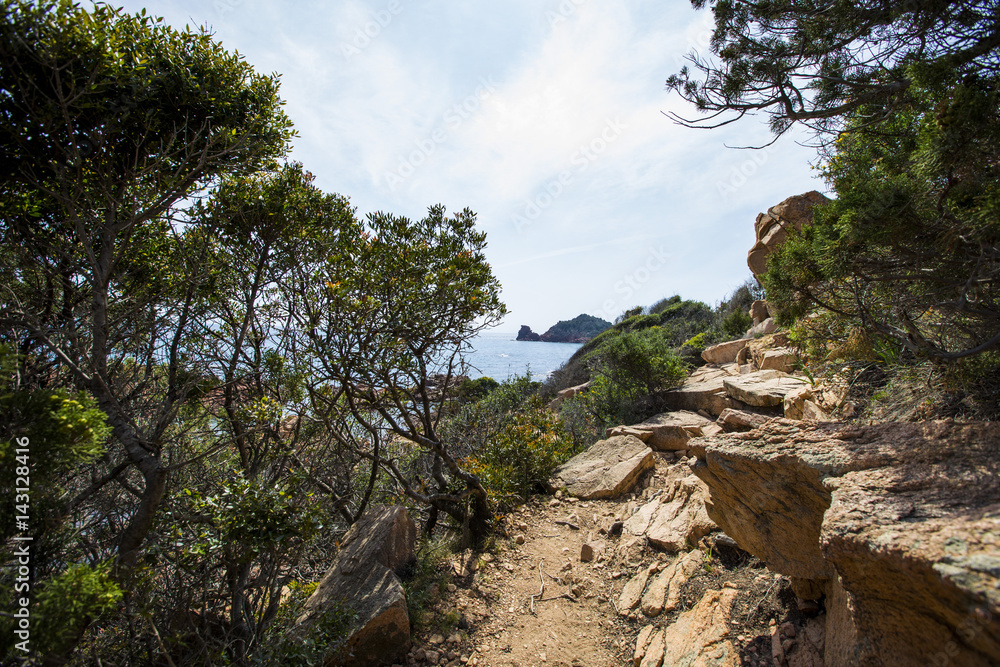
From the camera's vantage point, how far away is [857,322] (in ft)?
10.0

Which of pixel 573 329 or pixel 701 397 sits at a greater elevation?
pixel 573 329

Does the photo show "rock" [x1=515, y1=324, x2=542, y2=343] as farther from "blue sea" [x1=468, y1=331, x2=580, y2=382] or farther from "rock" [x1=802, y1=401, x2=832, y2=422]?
"rock" [x1=802, y1=401, x2=832, y2=422]

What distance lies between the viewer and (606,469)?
6180 mm

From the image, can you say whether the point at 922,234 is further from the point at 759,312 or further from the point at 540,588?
the point at 759,312

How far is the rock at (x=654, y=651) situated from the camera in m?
2.76

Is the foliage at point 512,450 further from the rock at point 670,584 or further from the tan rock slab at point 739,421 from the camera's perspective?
the tan rock slab at point 739,421

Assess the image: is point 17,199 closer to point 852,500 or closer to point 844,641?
point 852,500

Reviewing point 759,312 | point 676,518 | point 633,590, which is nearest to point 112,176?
point 633,590

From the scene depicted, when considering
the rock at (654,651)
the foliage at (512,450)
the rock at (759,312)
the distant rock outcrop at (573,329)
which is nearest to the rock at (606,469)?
the foliage at (512,450)

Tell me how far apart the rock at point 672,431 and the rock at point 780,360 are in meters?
1.53

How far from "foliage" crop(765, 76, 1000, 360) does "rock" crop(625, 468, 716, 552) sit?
203cm

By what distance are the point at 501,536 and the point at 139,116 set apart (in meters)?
4.98

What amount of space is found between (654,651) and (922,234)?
3.03 m

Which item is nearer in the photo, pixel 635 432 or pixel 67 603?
pixel 67 603
